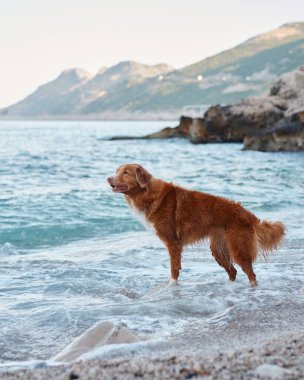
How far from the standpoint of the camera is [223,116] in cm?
5700

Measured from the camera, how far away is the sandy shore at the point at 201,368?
3.52m

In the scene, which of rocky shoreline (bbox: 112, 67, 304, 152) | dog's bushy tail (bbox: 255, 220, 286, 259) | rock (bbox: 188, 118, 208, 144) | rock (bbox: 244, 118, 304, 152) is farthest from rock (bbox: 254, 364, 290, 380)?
rock (bbox: 188, 118, 208, 144)

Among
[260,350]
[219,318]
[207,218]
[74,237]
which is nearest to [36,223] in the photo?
[74,237]

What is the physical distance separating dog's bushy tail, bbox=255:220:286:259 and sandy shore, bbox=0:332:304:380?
3214mm

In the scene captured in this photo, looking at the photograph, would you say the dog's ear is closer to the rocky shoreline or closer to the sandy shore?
the sandy shore

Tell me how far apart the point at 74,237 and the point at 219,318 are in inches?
288

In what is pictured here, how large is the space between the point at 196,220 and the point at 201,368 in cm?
374

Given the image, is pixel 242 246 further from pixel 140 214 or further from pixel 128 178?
pixel 128 178

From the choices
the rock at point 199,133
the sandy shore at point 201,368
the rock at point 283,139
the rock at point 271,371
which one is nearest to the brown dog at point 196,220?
the sandy shore at point 201,368

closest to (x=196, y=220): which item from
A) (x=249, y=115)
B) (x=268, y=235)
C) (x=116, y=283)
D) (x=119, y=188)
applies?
(x=268, y=235)

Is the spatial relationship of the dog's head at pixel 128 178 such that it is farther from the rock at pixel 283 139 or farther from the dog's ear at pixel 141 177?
the rock at pixel 283 139

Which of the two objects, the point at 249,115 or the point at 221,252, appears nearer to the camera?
the point at 221,252

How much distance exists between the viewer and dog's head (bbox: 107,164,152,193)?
731cm

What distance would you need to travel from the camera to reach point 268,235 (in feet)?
24.0
